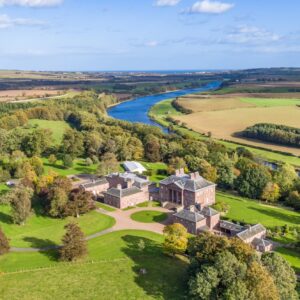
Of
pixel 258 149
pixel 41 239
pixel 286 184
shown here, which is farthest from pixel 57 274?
pixel 258 149

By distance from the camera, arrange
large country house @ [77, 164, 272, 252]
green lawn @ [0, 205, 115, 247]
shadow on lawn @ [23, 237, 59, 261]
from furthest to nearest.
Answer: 1. large country house @ [77, 164, 272, 252]
2. green lawn @ [0, 205, 115, 247]
3. shadow on lawn @ [23, 237, 59, 261]

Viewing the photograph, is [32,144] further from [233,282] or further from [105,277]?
[233,282]

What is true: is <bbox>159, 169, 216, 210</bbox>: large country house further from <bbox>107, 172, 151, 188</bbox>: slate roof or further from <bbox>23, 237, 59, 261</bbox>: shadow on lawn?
<bbox>23, 237, 59, 261</bbox>: shadow on lawn

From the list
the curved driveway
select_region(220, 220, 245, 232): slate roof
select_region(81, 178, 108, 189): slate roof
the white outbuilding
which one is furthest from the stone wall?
select_region(220, 220, 245, 232): slate roof

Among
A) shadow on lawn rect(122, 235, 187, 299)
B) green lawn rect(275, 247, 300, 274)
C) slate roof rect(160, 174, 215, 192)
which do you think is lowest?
green lawn rect(275, 247, 300, 274)

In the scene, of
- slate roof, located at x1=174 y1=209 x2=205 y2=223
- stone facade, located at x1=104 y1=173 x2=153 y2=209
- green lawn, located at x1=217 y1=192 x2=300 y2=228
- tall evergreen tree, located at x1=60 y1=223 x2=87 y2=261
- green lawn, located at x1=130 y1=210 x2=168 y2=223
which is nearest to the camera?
tall evergreen tree, located at x1=60 y1=223 x2=87 y2=261

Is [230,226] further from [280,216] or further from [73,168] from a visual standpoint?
[73,168]
